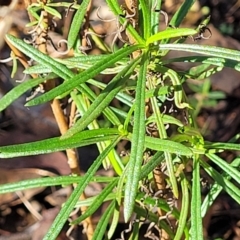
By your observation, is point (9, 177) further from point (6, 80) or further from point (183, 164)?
point (183, 164)

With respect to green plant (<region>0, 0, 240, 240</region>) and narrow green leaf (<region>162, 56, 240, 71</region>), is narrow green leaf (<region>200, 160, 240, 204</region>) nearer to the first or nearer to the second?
green plant (<region>0, 0, 240, 240</region>)

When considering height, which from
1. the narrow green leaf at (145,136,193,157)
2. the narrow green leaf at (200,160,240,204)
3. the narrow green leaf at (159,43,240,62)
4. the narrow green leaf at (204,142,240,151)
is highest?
the narrow green leaf at (159,43,240,62)

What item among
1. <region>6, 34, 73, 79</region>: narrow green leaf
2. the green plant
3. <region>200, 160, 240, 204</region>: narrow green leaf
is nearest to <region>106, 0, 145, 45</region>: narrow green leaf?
the green plant

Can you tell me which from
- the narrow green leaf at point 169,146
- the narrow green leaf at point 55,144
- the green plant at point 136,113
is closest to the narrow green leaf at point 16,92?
the green plant at point 136,113

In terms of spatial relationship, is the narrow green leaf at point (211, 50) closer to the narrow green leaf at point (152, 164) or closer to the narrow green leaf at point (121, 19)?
the narrow green leaf at point (121, 19)

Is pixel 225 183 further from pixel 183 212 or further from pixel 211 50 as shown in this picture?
pixel 211 50

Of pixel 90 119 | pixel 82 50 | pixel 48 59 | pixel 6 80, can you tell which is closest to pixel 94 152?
pixel 6 80
